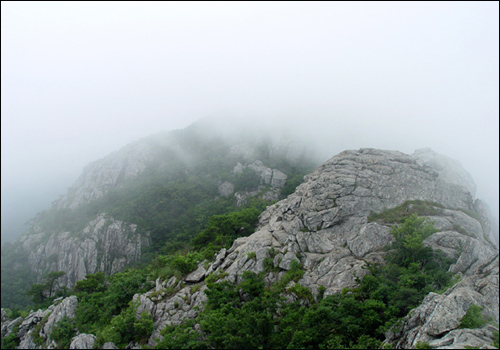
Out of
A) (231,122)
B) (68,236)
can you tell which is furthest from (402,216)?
(231,122)

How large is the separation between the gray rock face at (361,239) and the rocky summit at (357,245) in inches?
3.7

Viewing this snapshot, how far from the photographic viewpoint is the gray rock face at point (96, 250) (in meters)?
64.6

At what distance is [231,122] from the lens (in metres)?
133

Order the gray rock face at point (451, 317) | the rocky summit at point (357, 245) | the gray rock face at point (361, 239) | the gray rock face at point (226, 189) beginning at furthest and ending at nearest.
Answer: the gray rock face at point (226, 189), the rocky summit at point (357, 245), the gray rock face at point (361, 239), the gray rock face at point (451, 317)

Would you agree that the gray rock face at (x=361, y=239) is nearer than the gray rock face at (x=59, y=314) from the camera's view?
Yes

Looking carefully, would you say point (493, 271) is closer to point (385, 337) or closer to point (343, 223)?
point (385, 337)

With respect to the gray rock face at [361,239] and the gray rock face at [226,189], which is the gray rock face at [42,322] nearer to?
the gray rock face at [361,239]

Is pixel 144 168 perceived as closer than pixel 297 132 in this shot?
Yes

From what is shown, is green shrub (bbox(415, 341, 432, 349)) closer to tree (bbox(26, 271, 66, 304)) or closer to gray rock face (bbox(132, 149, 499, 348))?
gray rock face (bbox(132, 149, 499, 348))

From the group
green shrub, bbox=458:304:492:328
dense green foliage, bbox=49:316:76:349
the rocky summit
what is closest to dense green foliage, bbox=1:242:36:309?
the rocky summit

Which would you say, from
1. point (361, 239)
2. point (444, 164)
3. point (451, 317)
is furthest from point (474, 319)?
point (444, 164)

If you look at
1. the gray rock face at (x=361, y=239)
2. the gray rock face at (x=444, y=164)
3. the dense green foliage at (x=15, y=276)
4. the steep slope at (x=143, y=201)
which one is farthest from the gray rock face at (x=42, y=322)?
the gray rock face at (x=444, y=164)

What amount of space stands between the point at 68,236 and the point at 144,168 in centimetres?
3497

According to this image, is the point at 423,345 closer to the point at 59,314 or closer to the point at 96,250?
the point at 59,314
